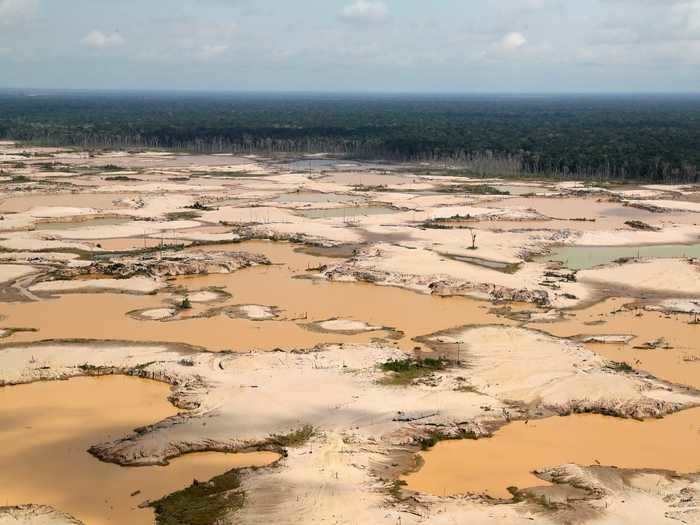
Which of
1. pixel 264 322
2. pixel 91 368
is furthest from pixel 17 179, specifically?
pixel 91 368

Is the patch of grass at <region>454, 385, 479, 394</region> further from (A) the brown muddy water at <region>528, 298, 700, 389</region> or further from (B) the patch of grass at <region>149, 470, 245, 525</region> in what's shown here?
(B) the patch of grass at <region>149, 470, 245, 525</region>

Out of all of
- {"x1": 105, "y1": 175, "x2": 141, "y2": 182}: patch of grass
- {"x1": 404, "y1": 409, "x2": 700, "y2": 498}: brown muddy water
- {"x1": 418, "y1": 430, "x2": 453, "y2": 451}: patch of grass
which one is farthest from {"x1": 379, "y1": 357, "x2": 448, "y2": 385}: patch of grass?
{"x1": 105, "y1": 175, "x2": 141, "y2": 182}: patch of grass

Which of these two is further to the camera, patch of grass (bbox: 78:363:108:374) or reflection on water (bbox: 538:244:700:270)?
reflection on water (bbox: 538:244:700:270)

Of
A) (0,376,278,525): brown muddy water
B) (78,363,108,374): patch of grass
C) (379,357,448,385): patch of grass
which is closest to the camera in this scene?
(0,376,278,525): brown muddy water

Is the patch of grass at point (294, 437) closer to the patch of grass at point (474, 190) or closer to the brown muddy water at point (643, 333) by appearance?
the brown muddy water at point (643, 333)

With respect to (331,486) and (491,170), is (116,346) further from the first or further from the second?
(491,170)

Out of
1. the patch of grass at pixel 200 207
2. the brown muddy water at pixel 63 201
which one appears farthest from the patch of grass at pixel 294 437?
the brown muddy water at pixel 63 201

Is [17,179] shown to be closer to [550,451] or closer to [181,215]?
[181,215]
